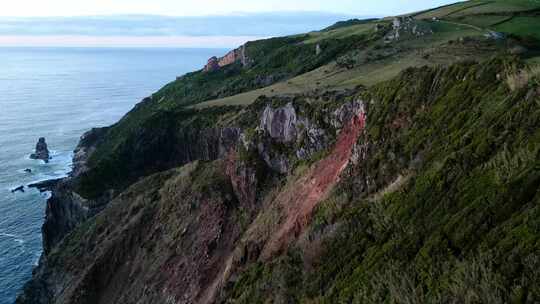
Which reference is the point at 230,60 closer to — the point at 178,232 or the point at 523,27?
the point at 523,27

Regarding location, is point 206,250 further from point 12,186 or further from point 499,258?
point 12,186

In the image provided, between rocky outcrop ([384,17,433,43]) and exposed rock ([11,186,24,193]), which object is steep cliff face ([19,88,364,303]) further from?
exposed rock ([11,186,24,193])

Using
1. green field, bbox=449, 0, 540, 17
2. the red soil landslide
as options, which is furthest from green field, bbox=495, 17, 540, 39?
the red soil landslide

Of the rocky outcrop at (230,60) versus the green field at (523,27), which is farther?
the rocky outcrop at (230,60)

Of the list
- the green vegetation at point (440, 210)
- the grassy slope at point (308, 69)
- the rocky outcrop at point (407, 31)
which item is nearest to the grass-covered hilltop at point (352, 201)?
the green vegetation at point (440, 210)

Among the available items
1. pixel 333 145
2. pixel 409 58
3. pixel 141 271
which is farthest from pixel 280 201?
pixel 409 58

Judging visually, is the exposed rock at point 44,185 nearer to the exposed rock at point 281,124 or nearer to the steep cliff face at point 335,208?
the steep cliff face at point 335,208
